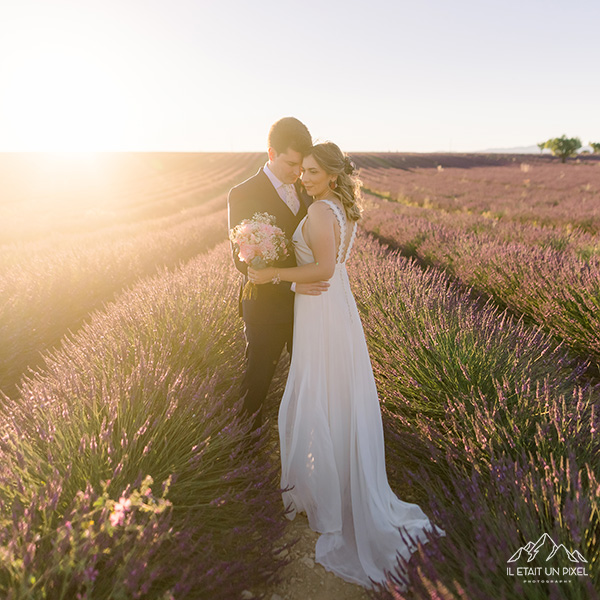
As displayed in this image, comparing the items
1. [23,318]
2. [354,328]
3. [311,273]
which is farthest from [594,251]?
[23,318]

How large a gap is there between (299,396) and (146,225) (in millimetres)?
10132

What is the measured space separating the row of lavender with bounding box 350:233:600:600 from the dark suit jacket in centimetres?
92

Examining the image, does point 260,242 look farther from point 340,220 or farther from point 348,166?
point 348,166

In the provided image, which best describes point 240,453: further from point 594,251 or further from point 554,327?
point 594,251

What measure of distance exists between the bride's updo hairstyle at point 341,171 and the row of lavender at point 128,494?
44.9 inches

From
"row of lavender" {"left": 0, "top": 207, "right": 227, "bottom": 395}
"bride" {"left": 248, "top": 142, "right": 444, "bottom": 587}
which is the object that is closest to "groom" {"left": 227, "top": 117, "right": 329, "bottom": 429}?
"bride" {"left": 248, "top": 142, "right": 444, "bottom": 587}

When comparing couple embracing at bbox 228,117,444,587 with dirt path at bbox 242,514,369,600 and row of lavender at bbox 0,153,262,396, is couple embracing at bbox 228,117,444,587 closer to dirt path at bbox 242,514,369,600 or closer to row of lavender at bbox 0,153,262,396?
dirt path at bbox 242,514,369,600

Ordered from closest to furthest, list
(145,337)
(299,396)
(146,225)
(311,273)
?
(311,273)
(299,396)
(145,337)
(146,225)

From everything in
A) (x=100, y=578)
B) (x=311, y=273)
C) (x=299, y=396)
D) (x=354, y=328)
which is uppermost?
(x=311, y=273)

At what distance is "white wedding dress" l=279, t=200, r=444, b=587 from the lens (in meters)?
1.85

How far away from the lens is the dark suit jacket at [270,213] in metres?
1.99

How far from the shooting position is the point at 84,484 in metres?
1.46

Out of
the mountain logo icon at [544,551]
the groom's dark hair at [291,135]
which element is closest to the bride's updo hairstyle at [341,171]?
the groom's dark hair at [291,135]

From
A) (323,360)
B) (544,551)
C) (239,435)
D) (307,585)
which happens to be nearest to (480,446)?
(544,551)
